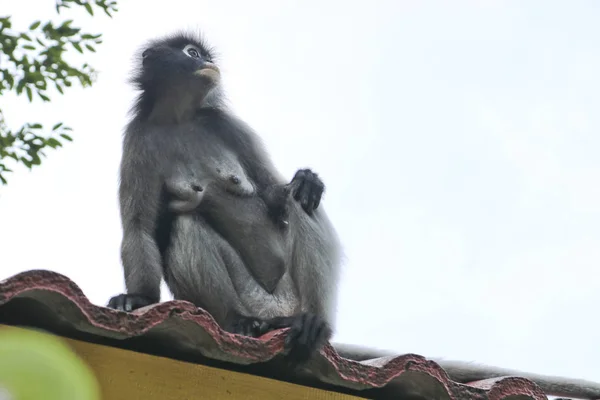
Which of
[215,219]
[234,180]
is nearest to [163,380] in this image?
[215,219]

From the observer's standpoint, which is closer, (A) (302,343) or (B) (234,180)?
(A) (302,343)

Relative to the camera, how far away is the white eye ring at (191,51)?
5.62 m

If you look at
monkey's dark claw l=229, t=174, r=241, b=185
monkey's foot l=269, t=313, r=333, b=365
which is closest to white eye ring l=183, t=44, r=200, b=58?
monkey's dark claw l=229, t=174, r=241, b=185

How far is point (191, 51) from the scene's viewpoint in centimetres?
566

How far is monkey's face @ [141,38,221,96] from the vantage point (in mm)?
5312

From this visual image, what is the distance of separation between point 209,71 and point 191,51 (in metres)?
0.39

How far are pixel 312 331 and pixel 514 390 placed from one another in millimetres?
691

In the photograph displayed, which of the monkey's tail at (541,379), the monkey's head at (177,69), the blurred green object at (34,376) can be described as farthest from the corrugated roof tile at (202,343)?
the monkey's head at (177,69)

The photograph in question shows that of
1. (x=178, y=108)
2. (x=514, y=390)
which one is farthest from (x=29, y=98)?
(x=514, y=390)

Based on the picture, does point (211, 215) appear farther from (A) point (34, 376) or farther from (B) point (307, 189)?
(A) point (34, 376)

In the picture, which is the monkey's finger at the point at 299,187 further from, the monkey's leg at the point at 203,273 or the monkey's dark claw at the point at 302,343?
the monkey's dark claw at the point at 302,343

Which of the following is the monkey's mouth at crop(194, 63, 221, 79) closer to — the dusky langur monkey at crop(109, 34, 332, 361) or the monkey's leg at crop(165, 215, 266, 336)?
the dusky langur monkey at crop(109, 34, 332, 361)

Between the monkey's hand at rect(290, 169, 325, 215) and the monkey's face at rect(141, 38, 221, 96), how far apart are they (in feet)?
3.17

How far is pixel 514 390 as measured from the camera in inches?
125
